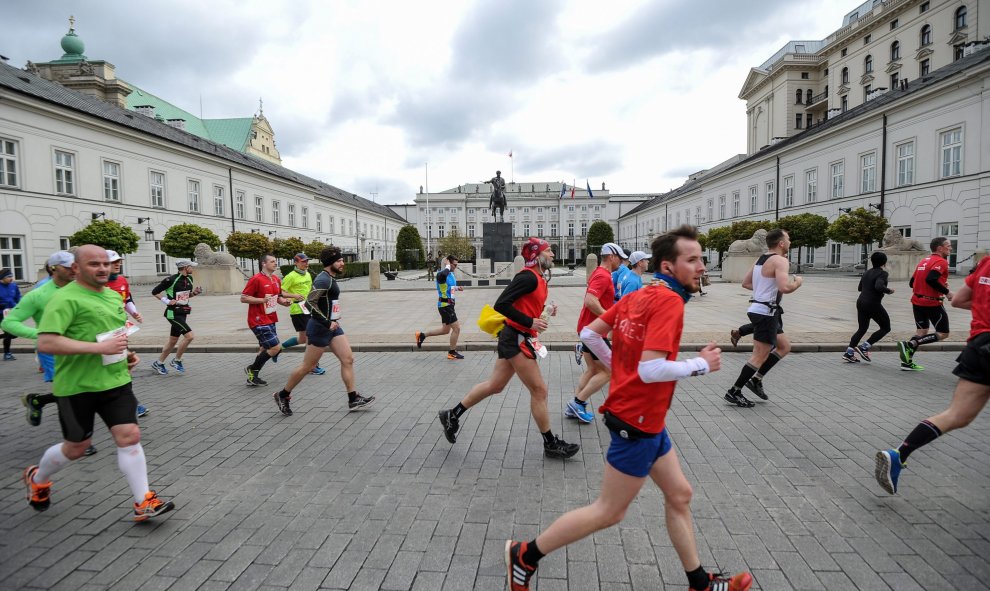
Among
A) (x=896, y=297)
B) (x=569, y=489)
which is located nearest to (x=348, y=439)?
(x=569, y=489)

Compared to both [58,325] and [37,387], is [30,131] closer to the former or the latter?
[37,387]

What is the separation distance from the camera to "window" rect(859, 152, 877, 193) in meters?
36.3

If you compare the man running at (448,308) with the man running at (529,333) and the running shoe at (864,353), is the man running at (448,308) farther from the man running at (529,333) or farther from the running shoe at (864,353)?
the running shoe at (864,353)

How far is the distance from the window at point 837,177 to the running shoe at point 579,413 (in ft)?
146

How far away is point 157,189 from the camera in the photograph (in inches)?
1423

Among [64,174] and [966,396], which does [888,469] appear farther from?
[64,174]

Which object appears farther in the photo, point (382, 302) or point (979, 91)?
point (979, 91)

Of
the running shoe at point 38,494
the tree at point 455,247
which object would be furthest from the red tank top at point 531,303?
the tree at point 455,247

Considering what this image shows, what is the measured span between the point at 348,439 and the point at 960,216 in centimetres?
3831

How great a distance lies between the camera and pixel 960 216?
1152 inches

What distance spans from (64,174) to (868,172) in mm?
53710

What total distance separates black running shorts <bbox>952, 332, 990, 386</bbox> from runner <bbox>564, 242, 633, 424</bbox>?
8.73 feet

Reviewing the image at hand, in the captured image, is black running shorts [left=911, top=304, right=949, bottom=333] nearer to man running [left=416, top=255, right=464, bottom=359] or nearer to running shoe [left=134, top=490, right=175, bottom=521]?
man running [left=416, top=255, right=464, bottom=359]

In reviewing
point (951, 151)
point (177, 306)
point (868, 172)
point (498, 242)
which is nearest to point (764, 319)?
point (177, 306)
